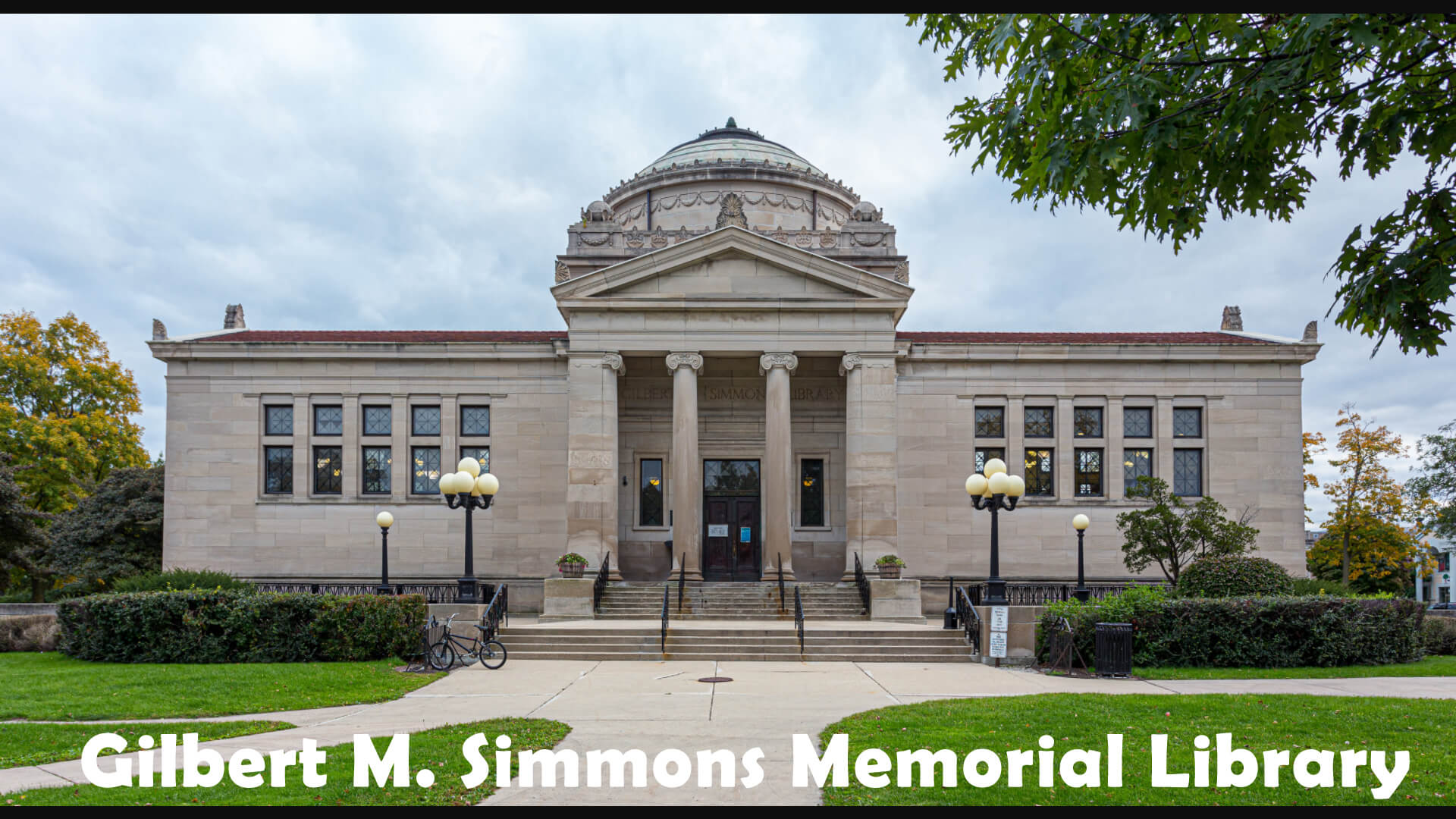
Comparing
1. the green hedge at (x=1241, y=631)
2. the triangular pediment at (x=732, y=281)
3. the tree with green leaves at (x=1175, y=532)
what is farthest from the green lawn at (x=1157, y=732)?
the triangular pediment at (x=732, y=281)

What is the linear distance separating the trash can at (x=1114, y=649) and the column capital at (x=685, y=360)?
14.5 m

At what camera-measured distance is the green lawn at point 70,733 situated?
32.2ft

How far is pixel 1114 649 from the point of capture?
56.4 feet

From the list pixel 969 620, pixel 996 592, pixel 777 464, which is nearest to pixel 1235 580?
pixel 996 592

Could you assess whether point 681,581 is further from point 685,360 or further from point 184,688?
point 184,688

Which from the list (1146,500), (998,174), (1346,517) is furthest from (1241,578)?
(1346,517)

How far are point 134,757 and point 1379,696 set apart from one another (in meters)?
15.9

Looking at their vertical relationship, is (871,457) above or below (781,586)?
above

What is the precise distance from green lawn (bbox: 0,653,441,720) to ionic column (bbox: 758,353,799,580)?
11778mm

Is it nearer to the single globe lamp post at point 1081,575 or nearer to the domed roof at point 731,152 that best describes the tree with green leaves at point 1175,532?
the single globe lamp post at point 1081,575

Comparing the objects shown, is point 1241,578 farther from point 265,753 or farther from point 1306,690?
point 265,753

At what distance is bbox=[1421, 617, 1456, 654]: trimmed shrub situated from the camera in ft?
72.6

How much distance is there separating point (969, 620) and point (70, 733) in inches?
668
